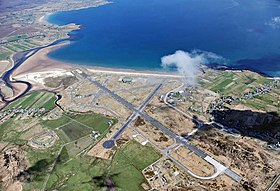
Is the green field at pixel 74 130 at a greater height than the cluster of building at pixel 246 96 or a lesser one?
lesser

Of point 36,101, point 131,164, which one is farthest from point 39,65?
point 131,164

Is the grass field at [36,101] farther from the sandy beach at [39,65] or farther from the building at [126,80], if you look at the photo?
the building at [126,80]

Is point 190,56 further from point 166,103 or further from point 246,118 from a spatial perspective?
point 246,118

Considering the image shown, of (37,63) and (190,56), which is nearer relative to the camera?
(190,56)

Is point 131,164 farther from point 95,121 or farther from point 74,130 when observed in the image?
point 74,130

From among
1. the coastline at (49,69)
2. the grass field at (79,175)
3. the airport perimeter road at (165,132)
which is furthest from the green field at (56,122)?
A: the coastline at (49,69)

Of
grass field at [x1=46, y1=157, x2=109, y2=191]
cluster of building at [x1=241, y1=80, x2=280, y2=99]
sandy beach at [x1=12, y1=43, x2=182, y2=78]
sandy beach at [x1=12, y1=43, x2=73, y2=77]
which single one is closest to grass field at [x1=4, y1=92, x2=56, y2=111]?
sandy beach at [x1=12, y1=43, x2=182, y2=78]

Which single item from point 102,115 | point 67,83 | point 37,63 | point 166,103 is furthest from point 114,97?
point 37,63

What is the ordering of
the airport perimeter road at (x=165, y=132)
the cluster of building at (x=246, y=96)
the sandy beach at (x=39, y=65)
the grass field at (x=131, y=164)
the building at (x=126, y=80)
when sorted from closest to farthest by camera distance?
1. the grass field at (x=131, y=164)
2. the airport perimeter road at (x=165, y=132)
3. the cluster of building at (x=246, y=96)
4. the building at (x=126, y=80)
5. the sandy beach at (x=39, y=65)
